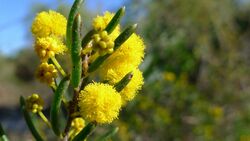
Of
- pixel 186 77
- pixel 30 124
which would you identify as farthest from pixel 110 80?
pixel 186 77

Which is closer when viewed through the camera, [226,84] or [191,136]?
[191,136]

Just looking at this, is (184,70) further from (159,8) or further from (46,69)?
(46,69)

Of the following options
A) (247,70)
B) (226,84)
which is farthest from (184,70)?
(247,70)

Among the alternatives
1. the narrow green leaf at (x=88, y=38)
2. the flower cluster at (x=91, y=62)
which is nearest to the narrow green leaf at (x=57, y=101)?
the flower cluster at (x=91, y=62)

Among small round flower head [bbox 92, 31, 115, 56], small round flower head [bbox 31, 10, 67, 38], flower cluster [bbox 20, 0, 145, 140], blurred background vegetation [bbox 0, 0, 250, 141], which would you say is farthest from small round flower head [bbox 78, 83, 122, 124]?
blurred background vegetation [bbox 0, 0, 250, 141]

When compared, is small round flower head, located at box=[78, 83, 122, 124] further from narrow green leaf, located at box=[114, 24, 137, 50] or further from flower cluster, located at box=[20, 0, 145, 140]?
narrow green leaf, located at box=[114, 24, 137, 50]
